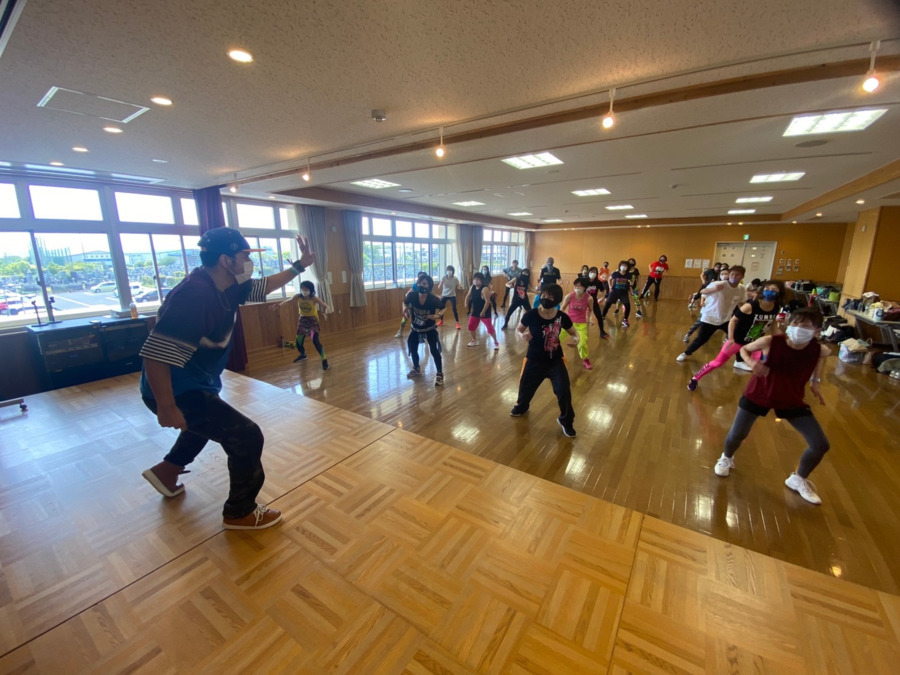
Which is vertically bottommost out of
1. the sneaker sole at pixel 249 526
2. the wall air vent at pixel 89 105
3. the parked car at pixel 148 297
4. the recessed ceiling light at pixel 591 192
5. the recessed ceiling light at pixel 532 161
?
the sneaker sole at pixel 249 526

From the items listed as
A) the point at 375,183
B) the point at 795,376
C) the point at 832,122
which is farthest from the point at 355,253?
the point at 795,376

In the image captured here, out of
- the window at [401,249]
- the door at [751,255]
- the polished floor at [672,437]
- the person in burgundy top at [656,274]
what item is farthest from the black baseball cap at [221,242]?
the door at [751,255]

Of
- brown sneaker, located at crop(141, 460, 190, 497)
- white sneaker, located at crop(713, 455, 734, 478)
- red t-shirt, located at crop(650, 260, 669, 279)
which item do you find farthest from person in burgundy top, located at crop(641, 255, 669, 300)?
brown sneaker, located at crop(141, 460, 190, 497)

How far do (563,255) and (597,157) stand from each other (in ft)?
41.7

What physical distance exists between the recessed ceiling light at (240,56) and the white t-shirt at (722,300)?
580cm

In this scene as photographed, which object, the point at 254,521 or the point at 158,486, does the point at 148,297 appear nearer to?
the point at 158,486

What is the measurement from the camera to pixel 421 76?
2.19m

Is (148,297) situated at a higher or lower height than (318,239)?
lower

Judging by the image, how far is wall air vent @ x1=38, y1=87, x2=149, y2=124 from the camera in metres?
2.32

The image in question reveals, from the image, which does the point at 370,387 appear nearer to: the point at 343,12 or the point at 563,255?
the point at 343,12

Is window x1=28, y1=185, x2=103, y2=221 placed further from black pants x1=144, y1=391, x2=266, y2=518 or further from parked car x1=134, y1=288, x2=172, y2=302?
black pants x1=144, y1=391, x2=266, y2=518

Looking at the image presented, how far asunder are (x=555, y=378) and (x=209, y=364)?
2.80m

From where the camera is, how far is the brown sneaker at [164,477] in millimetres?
2324

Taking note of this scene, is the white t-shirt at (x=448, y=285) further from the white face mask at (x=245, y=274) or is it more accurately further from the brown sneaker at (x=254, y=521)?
the brown sneaker at (x=254, y=521)
